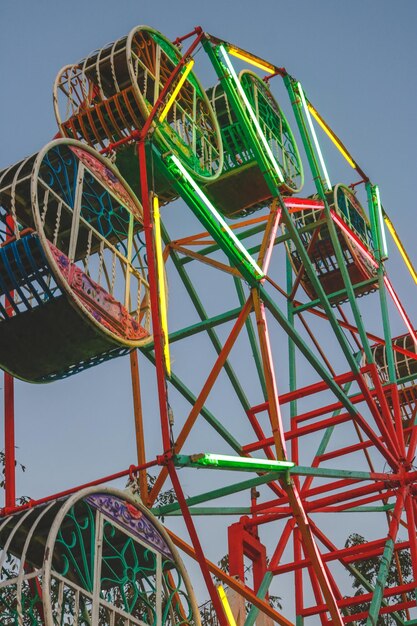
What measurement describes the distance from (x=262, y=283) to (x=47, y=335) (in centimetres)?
292

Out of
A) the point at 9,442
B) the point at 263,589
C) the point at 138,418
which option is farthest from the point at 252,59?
the point at 263,589

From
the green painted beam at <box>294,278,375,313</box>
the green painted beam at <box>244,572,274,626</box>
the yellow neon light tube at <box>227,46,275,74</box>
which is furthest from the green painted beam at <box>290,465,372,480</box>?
the yellow neon light tube at <box>227,46,275,74</box>

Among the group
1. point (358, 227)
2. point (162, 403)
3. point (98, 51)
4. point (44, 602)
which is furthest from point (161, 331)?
point (358, 227)

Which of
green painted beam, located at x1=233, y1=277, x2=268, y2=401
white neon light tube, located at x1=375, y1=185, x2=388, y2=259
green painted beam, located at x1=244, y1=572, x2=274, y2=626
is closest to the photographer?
green painted beam, located at x1=244, y1=572, x2=274, y2=626

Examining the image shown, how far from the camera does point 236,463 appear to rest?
1047cm

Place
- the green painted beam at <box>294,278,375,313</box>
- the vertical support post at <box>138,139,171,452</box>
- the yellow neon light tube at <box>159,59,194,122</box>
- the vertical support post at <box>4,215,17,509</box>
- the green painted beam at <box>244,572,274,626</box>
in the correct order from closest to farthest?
1. the vertical support post at <box>138,139,171,452</box>
2. the vertical support post at <box>4,215,17,509</box>
3. the yellow neon light tube at <box>159,59,194,122</box>
4. the green painted beam at <box>244,572,274,626</box>
5. the green painted beam at <box>294,278,375,313</box>

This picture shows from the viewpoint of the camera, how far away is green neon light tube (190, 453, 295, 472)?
1009cm

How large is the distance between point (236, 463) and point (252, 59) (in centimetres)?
690

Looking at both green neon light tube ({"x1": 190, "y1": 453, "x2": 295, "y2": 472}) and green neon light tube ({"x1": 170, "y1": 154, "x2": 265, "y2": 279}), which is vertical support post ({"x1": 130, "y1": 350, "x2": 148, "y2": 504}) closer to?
green neon light tube ({"x1": 170, "y1": 154, "x2": 265, "y2": 279})

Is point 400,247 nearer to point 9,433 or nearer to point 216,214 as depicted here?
point 216,214

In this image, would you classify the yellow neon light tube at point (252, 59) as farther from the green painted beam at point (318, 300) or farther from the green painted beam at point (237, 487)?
the green painted beam at point (237, 487)

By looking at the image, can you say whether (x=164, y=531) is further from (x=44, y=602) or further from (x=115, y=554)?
(x=44, y=602)

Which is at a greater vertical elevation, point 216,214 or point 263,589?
point 216,214

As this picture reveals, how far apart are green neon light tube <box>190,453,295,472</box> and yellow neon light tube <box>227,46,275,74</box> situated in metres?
5.88
